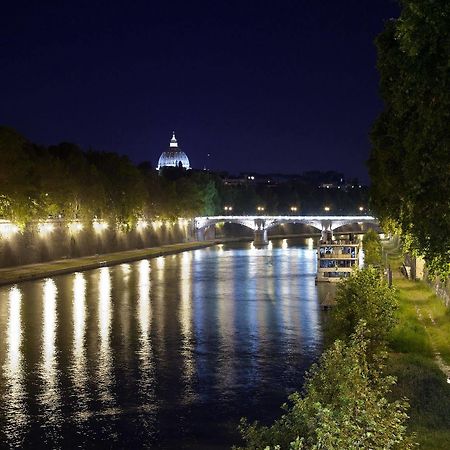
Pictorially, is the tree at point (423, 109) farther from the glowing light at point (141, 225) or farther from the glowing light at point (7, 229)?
the glowing light at point (141, 225)

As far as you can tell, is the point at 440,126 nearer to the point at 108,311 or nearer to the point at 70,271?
the point at 108,311

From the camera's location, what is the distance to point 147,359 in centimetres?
3025

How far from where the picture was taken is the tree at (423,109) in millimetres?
14891

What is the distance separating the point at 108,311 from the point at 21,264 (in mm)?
28478

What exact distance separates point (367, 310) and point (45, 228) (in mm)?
55783

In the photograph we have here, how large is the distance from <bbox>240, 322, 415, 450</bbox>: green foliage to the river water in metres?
9.42

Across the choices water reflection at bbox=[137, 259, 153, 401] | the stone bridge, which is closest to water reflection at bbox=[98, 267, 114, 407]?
water reflection at bbox=[137, 259, 153, 401]

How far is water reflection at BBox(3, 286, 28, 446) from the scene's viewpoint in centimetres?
2127

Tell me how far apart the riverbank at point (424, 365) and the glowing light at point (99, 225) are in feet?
168

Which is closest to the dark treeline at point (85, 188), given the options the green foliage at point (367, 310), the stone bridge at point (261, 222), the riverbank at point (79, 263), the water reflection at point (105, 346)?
the stone bridge at point (261, 222)

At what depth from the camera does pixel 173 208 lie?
382 feet

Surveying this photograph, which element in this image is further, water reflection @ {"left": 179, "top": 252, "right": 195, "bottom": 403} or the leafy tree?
the leafy tree

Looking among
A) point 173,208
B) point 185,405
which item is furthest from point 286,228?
point 185,405

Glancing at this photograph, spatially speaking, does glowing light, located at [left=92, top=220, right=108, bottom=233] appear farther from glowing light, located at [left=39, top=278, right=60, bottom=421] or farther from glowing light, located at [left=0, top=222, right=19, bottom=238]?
glowing light, located at [left=39, top=278, right=60, bottom=421]
